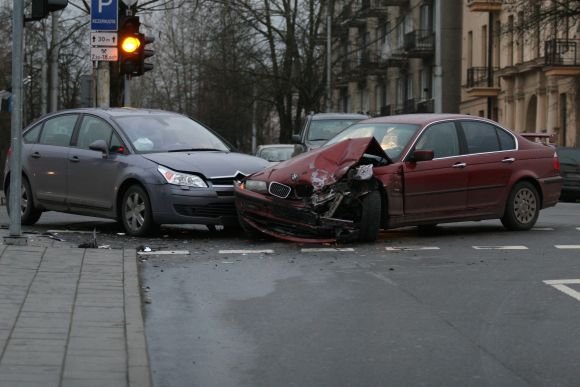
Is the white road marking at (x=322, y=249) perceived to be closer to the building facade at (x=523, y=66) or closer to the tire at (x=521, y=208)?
the tire at (x=521, y=208)

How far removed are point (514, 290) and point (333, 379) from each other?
3.57 meters

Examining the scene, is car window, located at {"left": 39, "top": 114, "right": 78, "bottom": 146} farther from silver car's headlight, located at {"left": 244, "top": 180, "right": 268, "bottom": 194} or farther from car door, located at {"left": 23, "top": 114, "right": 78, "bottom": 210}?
silver car's headlight, located at {"left": 244, "top": 180, "right": 268, "bottom": 194}

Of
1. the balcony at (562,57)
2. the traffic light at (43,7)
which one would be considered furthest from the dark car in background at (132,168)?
the balcony at (562,57)

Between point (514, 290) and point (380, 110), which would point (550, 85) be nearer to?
point (380, 110)

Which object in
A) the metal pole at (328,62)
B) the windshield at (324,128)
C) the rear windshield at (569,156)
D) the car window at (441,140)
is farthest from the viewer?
the metal pole at (328,62)

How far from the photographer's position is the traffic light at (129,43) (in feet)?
66.4

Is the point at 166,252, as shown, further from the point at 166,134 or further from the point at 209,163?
the point at 166,134

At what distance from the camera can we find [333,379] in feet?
22.7

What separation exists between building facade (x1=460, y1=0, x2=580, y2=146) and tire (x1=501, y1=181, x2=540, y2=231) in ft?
79.0

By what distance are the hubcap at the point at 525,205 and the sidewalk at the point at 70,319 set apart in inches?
224

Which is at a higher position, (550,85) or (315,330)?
(550,85)

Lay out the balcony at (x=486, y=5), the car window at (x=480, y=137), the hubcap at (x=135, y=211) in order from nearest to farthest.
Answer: the hubcap at (x=135, y=211) < the car window at (x=480, y=137) < the balcony at (x=486, y=5)

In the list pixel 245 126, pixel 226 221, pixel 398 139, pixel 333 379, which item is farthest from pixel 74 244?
pixel 245 126

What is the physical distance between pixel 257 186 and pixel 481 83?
139ft
